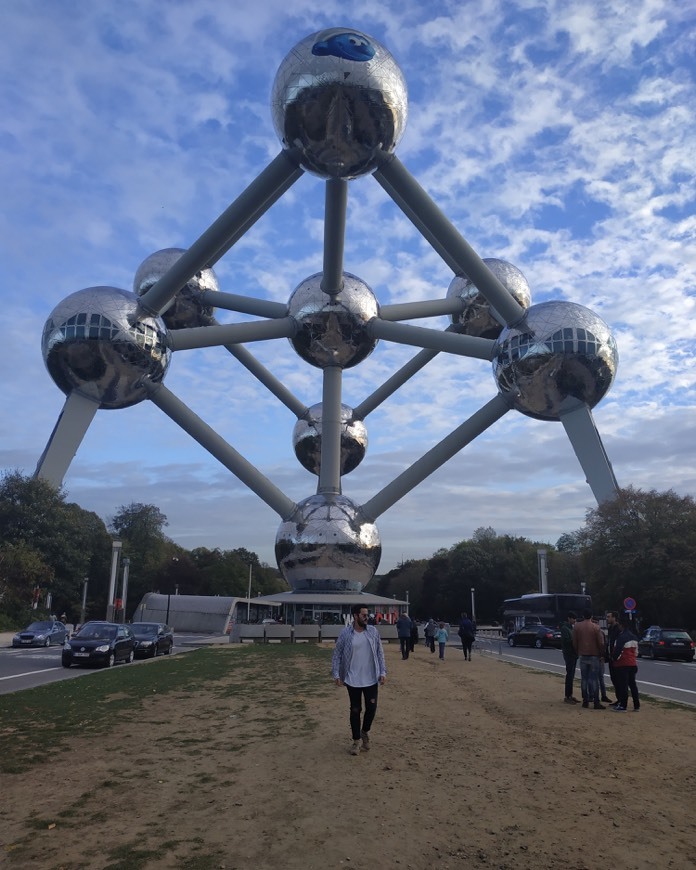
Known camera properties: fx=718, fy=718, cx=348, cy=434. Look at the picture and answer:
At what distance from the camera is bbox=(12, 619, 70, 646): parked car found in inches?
862

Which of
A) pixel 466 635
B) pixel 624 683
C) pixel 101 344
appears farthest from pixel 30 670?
pixel 624 683

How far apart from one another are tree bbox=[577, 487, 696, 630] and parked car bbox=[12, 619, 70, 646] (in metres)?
21.7

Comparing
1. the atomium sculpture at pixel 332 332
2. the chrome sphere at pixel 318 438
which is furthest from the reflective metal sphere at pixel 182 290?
the chrome sphere at pixel 318 438

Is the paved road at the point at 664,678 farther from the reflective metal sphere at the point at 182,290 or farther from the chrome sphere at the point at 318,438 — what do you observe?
the reflective metal sphere at the point at 182,290

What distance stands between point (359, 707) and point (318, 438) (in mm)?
15001

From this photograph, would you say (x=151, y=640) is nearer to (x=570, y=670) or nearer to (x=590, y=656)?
(x=570, y=670)

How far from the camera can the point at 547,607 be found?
34938 millimetres

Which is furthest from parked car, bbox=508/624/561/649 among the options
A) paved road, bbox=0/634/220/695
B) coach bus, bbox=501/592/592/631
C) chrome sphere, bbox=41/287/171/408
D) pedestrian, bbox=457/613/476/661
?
chrome sphere, bbox=41/287/171/408

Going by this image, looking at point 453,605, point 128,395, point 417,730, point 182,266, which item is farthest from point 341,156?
point 453,605

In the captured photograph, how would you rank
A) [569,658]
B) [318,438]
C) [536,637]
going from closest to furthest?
1. [569,658]
2. [318,438]
3. [536,637]

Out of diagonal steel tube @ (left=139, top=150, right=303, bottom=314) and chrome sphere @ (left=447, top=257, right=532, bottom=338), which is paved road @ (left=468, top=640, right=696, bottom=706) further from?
diagonal steel tube @ (left=139, top=150, right=303, bottom=314)

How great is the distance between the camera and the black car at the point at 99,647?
48.3 feet

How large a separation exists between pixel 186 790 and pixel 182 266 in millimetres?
10779

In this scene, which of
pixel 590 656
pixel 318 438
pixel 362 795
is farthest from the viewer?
pixel 318 438
